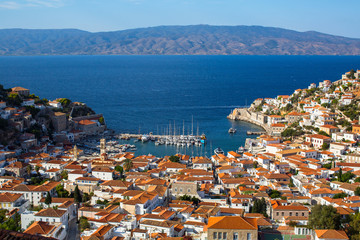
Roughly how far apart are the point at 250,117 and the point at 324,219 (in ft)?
120

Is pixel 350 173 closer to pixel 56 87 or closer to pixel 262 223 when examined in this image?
pixel 262 223

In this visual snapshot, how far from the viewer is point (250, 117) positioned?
5447 cm

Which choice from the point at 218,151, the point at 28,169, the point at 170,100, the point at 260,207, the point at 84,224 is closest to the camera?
the point at 84,224

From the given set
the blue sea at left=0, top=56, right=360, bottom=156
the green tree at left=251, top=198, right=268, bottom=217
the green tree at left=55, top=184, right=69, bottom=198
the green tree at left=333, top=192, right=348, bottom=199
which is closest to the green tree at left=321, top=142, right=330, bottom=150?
the blue sea at left=0, top=56, right=360, bottom=156

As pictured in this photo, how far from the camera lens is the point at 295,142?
129 ft

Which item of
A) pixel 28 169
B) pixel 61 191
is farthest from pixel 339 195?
pixel 28 169

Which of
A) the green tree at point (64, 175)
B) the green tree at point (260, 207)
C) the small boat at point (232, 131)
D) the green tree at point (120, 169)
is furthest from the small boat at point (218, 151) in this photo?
the green tree at point (260, 207)

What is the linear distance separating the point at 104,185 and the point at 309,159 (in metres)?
16.7

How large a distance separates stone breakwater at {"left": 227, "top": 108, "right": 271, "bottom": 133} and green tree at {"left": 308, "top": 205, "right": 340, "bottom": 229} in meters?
30.4

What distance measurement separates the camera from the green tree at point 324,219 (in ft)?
60.2

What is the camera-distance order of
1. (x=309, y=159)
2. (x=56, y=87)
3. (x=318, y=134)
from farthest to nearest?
(x=56, y=87)
(x=318, y=134)
(x=309, y=159)

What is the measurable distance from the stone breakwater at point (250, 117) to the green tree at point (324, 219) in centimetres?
3035

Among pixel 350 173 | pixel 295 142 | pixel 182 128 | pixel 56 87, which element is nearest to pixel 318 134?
pixel 295 142

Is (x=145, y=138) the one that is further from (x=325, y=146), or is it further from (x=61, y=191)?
(x=61, y=191)
